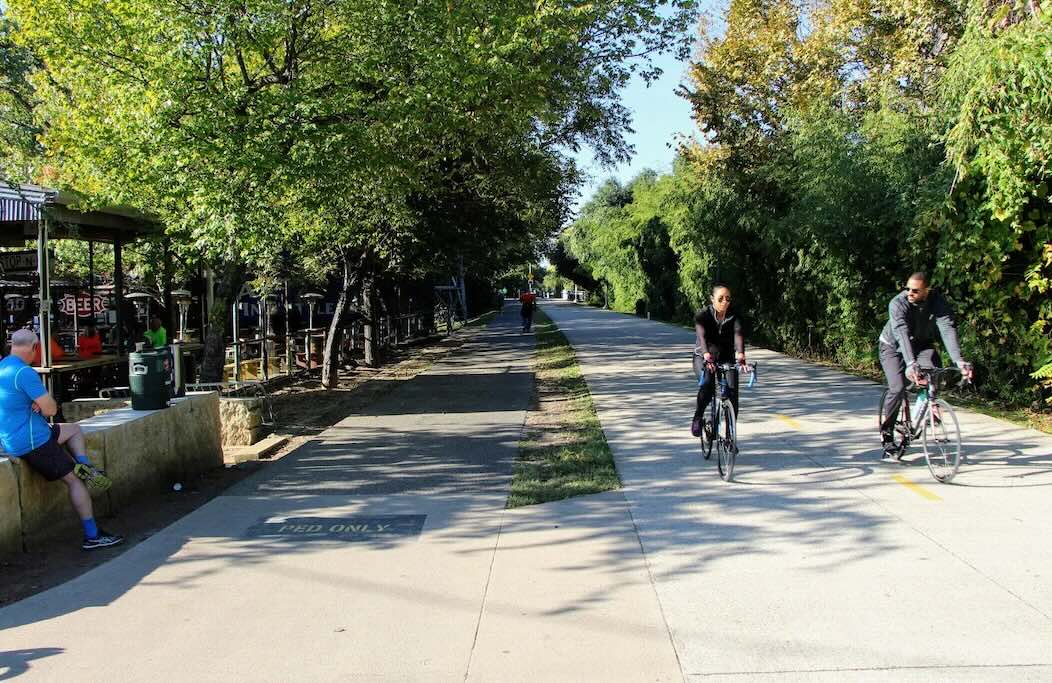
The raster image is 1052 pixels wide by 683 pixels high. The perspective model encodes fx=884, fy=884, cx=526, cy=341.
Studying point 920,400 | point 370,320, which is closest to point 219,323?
point 920,400

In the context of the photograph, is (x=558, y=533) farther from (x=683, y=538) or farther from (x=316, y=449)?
(x=316, y=449)

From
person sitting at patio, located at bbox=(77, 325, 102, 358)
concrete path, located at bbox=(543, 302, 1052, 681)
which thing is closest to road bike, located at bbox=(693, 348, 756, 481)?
concrete path, located at bbox=(543, 302, 1052, 681)

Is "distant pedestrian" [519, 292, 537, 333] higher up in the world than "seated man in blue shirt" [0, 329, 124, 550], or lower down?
higher up

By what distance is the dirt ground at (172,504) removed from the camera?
583 centimetres

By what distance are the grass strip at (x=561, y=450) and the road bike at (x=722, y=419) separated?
38.4 inches

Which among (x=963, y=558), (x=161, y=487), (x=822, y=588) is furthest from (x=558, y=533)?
(x=161, y=487)

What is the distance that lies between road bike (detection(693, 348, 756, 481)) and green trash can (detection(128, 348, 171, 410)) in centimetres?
506

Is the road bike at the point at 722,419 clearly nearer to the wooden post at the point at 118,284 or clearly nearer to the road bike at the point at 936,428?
the road bike at the point at 936,428

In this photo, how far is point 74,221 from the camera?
11.1 metres

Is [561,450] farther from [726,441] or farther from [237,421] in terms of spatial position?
[237,421]

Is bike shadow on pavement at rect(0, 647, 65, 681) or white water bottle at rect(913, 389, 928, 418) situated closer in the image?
bike shadow on pavement at rect(0, 647, 65, 681)

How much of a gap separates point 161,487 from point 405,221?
982cm

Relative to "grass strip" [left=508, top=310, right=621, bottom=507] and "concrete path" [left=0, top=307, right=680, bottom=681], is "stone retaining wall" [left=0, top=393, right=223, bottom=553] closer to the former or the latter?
"concrete path" [left=0, top=307, right=680, bottom=681]

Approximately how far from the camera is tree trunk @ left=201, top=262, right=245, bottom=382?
41.2ft
